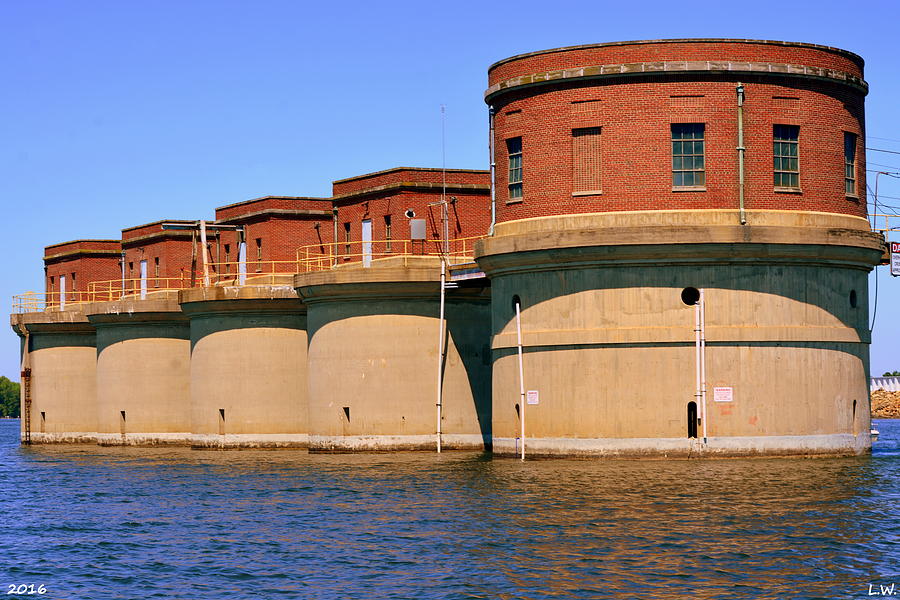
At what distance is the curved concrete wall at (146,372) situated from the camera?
6378cm

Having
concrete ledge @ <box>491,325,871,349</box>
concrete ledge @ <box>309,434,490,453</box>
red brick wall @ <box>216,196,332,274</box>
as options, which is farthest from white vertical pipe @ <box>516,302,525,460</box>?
red brick wall @ <box>216,196,332,274</box>

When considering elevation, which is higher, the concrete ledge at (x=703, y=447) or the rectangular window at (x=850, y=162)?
the rectangular window at (x=850, y=162)

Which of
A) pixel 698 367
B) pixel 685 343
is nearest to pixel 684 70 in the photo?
pixel 685 343

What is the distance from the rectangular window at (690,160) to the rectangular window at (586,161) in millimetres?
2128

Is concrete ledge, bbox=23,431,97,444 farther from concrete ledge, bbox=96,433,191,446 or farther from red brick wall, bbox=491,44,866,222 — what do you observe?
red brick wall, bbox=491,44,866,222

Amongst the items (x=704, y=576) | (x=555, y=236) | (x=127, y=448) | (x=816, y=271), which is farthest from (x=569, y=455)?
(x=127, y=448)

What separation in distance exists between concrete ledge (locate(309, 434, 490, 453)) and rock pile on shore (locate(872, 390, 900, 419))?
10909 cm

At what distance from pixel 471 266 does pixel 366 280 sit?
13.1 feet

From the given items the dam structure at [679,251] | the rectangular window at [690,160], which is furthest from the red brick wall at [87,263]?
the rectangular window at [690,160]

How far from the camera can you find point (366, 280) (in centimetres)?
4925

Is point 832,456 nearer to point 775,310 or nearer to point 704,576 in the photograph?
point 775,310

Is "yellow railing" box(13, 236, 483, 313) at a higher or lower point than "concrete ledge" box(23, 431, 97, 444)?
higher

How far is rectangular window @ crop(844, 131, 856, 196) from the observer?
42562 mm

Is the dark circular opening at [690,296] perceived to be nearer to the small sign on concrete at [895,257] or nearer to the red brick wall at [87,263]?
the small sign on concrete at [895,257]
